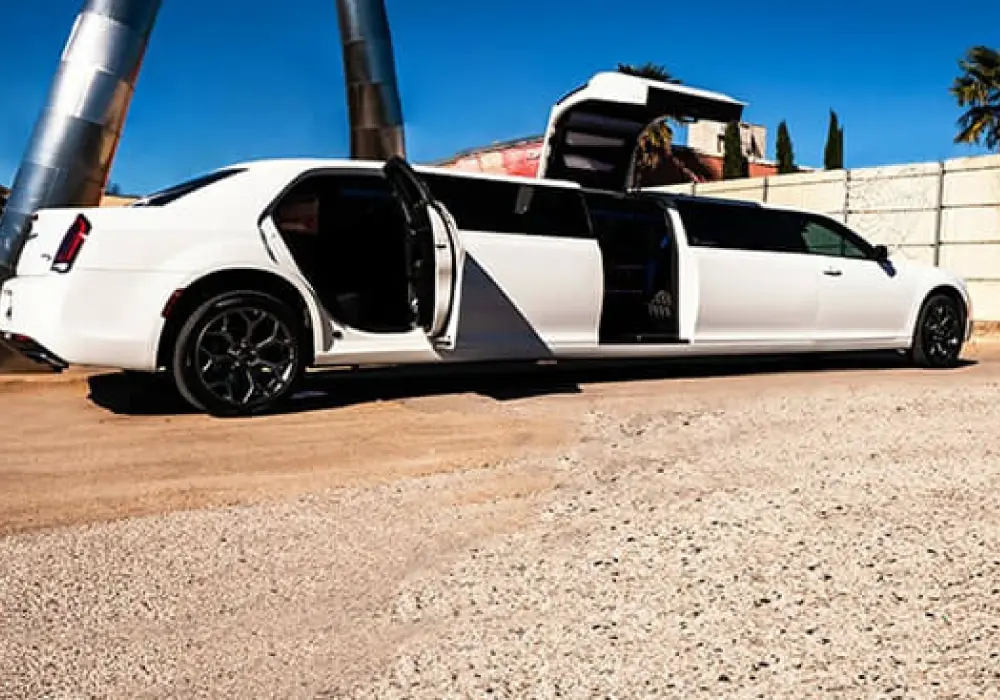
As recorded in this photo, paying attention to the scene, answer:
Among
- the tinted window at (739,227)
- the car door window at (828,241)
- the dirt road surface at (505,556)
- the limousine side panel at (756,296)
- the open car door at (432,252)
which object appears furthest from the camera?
the car door window at (828,241)

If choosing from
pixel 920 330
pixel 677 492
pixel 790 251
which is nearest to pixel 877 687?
pixel 677 492

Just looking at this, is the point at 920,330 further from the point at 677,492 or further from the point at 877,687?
the point at 877,687

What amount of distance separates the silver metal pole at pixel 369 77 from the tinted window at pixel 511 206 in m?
5.88

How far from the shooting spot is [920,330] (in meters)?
7.96

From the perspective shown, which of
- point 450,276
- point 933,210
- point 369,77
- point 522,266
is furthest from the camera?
point 933,210

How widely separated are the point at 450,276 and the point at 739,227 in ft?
10.1

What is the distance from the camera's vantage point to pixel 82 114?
8.13 metres

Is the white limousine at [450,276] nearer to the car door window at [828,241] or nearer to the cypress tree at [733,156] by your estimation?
the car door window at [828,241]

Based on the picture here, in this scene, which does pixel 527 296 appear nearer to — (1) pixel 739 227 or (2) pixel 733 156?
(1) pixel 739 227

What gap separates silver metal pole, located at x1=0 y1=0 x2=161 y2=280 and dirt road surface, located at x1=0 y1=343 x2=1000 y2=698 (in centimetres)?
393

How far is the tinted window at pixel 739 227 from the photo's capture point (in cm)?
702

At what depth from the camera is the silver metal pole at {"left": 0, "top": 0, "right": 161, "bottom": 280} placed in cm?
802

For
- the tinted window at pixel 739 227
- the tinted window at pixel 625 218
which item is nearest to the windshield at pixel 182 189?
the tinted window at pixel 625 218

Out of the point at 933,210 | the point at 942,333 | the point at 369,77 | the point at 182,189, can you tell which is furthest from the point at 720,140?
the point at 182,189
